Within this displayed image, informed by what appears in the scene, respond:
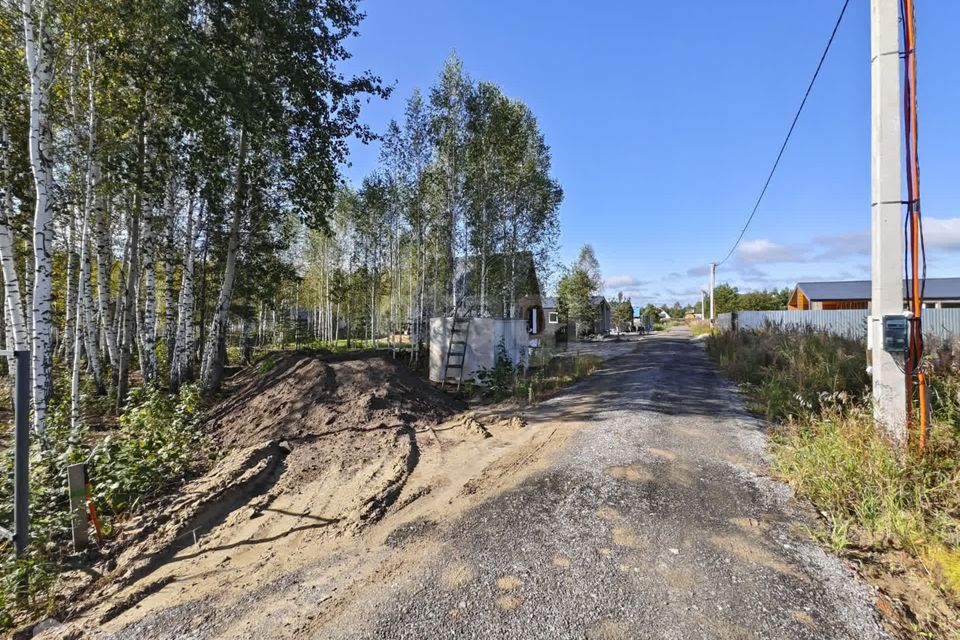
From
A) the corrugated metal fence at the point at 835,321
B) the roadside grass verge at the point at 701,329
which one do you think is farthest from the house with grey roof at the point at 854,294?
the corrugated metal fence at the point at 835,321

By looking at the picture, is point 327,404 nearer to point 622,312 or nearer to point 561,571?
point 561,571

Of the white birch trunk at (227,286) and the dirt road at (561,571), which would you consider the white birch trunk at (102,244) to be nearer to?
the white birch trunk at (227,286)

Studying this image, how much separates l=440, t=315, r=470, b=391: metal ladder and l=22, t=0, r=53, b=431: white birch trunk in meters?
8.09

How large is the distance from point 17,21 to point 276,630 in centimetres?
985

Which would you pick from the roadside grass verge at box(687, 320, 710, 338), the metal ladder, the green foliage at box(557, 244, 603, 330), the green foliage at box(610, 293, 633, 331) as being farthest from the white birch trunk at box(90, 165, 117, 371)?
the green foliage at box(610, 293, 633, 331)

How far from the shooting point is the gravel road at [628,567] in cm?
266

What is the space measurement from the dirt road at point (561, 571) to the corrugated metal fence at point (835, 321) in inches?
388

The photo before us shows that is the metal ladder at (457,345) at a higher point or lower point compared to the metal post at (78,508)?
higher

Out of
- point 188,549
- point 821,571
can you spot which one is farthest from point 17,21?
point 821,571

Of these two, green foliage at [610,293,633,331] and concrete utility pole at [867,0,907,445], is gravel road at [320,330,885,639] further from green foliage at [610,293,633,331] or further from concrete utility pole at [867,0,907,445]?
green foliage at [610,293,633,331]

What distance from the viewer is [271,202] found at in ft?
39.8

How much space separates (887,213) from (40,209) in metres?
10.5

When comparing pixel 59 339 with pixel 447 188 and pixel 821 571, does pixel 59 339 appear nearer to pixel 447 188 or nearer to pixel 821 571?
pixel 447 188

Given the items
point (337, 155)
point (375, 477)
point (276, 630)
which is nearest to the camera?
point (276, 630)
